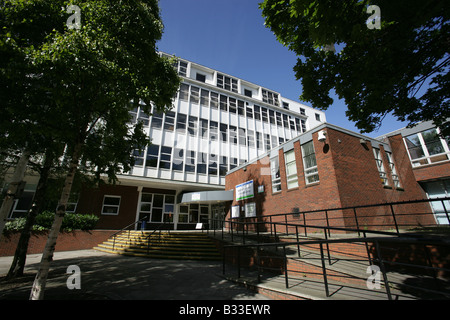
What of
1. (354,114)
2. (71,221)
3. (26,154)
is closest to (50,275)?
(26,154)

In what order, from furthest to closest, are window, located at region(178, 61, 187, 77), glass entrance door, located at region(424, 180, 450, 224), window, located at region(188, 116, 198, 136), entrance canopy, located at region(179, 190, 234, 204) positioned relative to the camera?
window, located at region(178, 61, 187, 77) < window, located at region(188, 116, 198, 136) < entrance canopy, located at region(179, 190, 234, 204) < glass entrance door, located at region(424, 180, 450, 224)

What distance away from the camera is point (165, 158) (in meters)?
18.4

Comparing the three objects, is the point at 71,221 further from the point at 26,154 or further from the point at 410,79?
the point at 410,79

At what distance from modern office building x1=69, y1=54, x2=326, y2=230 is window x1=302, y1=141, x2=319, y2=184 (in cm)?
802

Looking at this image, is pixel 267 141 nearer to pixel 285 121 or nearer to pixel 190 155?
pixel 285 121

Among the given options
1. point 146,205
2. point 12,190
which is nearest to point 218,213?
point 146,205

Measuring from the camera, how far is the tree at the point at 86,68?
4441 mm

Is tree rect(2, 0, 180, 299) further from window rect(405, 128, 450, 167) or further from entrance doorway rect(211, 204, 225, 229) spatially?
window rect(405, 128, 450, 167)

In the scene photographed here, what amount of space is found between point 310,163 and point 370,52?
722cm

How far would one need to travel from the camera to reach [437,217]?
13.2 metres

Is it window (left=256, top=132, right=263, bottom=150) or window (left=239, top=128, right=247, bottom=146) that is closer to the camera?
window (left=239, top=128, right=247, bottom=146)

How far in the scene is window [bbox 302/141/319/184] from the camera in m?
10.7

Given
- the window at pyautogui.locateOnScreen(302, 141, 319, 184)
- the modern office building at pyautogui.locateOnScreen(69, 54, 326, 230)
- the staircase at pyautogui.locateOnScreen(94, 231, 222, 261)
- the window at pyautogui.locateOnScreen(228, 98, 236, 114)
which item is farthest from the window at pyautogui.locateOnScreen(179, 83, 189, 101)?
the window at pyautogui.locateOnScreen(302, 141, 319, 184)

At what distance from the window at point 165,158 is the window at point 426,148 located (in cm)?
1975
